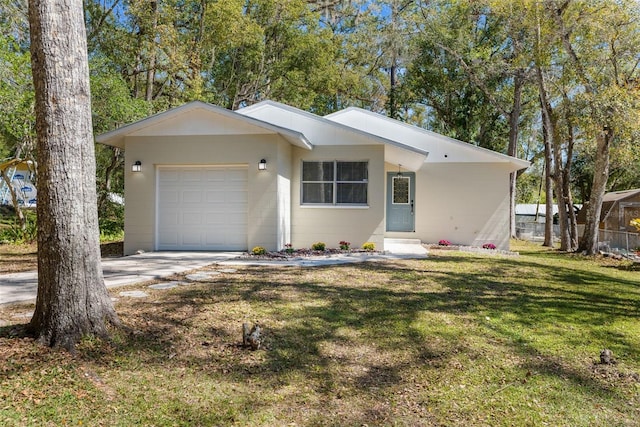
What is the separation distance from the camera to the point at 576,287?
738 centimetres

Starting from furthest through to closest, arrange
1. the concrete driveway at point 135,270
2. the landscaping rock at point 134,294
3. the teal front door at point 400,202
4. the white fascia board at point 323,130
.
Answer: the teal front door at point 400,202
the white fascia board at point 323,130
the concrete driveway at point 135,270
the landscaping rock at point 134,294

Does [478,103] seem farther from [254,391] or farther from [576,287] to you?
[254,391]

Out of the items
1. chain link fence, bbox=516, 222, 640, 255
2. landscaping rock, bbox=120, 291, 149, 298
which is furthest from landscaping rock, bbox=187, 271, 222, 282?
chain link fence, bbox=516, 222, 640, 255

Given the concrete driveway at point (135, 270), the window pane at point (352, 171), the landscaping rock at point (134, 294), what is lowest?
the landscaping rock at point (134, 294)

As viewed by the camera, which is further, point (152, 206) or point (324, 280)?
point (152, 206)

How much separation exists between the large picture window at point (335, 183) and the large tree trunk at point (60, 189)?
25.7 feet

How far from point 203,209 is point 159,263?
2300 mm

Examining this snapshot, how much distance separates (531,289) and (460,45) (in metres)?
17.3

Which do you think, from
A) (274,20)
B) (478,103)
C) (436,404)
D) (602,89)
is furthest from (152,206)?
(478,103)

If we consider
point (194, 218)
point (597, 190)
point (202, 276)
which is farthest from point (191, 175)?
point (597, 190)

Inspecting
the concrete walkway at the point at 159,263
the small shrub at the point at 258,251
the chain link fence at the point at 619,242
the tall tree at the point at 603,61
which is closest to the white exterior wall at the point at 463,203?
the tall tree at the point at 603,61

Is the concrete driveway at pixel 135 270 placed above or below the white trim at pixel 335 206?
below

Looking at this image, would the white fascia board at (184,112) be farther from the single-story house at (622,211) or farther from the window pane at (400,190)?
the single-story house at (622,211)

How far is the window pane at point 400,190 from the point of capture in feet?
47.4
